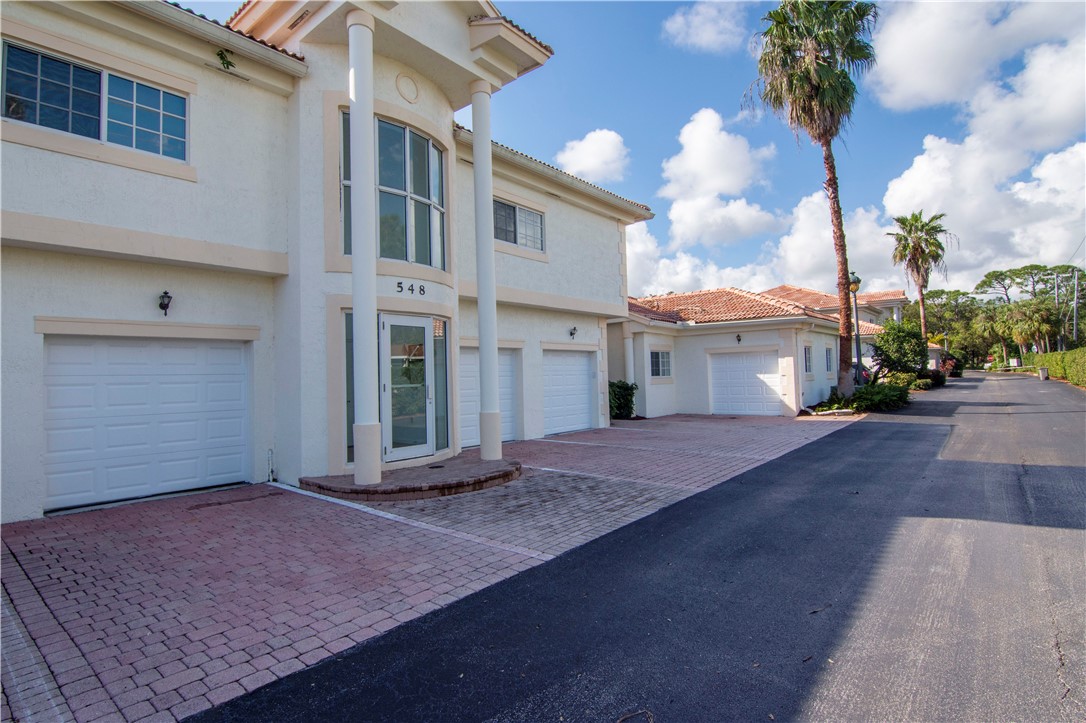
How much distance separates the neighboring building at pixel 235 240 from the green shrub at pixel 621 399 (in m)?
8.65

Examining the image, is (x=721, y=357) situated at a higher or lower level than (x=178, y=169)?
lower

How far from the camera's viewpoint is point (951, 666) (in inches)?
126

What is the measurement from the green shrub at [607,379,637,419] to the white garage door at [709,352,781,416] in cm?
367

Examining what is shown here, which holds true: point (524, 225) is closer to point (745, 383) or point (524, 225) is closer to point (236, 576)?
point (745, 383)

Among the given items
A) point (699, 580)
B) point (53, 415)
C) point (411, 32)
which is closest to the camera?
point (699, 580)

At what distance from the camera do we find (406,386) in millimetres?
8828

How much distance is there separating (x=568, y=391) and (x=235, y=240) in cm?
917

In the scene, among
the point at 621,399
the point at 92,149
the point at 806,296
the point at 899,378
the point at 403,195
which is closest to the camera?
the point at 92,149

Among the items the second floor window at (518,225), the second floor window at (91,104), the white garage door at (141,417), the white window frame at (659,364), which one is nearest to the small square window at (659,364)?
the white window frame at (659,364)

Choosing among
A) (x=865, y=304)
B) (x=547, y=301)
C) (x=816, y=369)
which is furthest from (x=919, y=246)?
(x=547, y=301)

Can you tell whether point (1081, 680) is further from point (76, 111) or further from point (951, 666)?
point (76, 111)

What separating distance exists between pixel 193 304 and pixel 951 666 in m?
9.05

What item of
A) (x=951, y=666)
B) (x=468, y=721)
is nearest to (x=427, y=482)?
(x=468, y=721)

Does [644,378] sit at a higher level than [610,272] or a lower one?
lower
